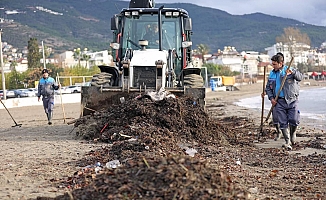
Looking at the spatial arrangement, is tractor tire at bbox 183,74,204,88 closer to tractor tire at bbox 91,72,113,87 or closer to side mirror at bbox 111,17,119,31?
tractor tire at bbox 91,72,113,87

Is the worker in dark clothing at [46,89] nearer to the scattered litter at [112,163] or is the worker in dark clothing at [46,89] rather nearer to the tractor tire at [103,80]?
the tractor tire at [103,80]

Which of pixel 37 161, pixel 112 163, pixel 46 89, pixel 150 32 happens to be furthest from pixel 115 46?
pixel 112 163

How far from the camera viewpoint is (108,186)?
4480mm

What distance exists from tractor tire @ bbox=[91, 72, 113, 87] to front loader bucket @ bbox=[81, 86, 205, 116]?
0.41 meters

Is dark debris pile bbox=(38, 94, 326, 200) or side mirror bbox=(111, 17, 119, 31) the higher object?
side mirror bbox=(111, 17, 119, 31)

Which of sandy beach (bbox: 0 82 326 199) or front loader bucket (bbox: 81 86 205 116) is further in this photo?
front loader bucket (bbox: 81 86 205 116)

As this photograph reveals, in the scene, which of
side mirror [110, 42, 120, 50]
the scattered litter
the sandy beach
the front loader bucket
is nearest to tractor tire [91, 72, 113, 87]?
the front loader bucket

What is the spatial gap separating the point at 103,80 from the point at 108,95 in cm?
77

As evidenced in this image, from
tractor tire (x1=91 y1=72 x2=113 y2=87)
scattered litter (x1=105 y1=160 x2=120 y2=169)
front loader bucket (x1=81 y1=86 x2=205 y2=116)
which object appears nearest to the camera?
scattered litter (x1=105 y1=160 x2=120 y2=169)

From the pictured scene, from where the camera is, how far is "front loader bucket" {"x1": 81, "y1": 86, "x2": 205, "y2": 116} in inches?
416

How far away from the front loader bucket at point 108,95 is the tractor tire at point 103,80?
1.33 ft

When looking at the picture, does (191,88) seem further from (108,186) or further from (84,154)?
(108,186)

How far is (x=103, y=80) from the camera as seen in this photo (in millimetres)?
11625

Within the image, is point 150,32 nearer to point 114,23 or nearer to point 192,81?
point 114,23
